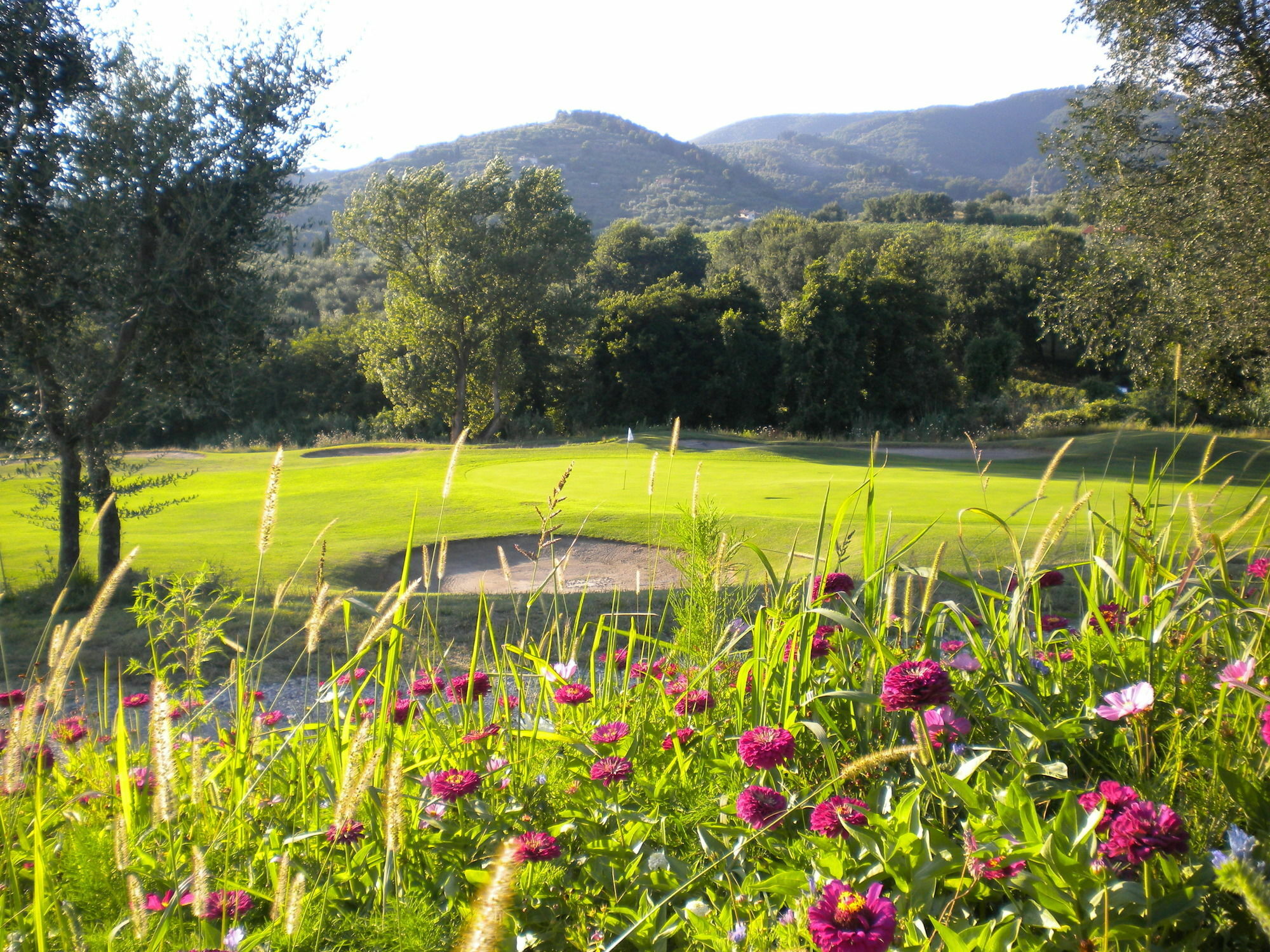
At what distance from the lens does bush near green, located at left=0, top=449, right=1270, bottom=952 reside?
136 centimetres

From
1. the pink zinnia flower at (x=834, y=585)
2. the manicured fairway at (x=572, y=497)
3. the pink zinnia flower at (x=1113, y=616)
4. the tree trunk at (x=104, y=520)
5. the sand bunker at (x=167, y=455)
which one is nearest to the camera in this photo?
the pink zinnia flower at (x=834, y=585)

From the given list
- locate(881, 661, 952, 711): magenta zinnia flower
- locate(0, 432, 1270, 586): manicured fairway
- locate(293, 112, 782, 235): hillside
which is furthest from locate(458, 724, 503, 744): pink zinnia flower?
locate(293, 112, 782, 235): hillside

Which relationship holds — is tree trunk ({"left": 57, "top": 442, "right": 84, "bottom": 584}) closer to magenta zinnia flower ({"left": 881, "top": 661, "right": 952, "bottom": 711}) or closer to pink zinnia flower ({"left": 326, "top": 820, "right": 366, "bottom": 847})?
pink zinnia flower ({"left": 326, "top": 820, "right": 366, "bottom": 847})

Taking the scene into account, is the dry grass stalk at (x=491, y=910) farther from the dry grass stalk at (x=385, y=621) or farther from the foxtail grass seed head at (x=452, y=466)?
the foxtail grass seed head at (x=452, y=466)

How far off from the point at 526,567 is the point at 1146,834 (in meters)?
7.92

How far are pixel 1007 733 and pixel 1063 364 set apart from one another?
48698 mm

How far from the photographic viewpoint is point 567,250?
90.6 ft

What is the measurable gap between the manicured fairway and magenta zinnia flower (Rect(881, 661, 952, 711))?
10.0 ft

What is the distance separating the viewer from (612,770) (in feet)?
5.64

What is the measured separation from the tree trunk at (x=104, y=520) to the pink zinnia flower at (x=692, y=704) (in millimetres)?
6740

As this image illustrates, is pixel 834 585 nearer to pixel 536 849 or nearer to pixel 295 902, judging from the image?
pixel 536 849

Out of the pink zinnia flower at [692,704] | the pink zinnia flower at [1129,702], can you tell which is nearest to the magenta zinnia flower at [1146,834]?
the pink zinnia flower at [1129,702]

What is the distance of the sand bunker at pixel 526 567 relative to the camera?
7828mm

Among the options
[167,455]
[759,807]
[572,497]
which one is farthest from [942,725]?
[167,455]
